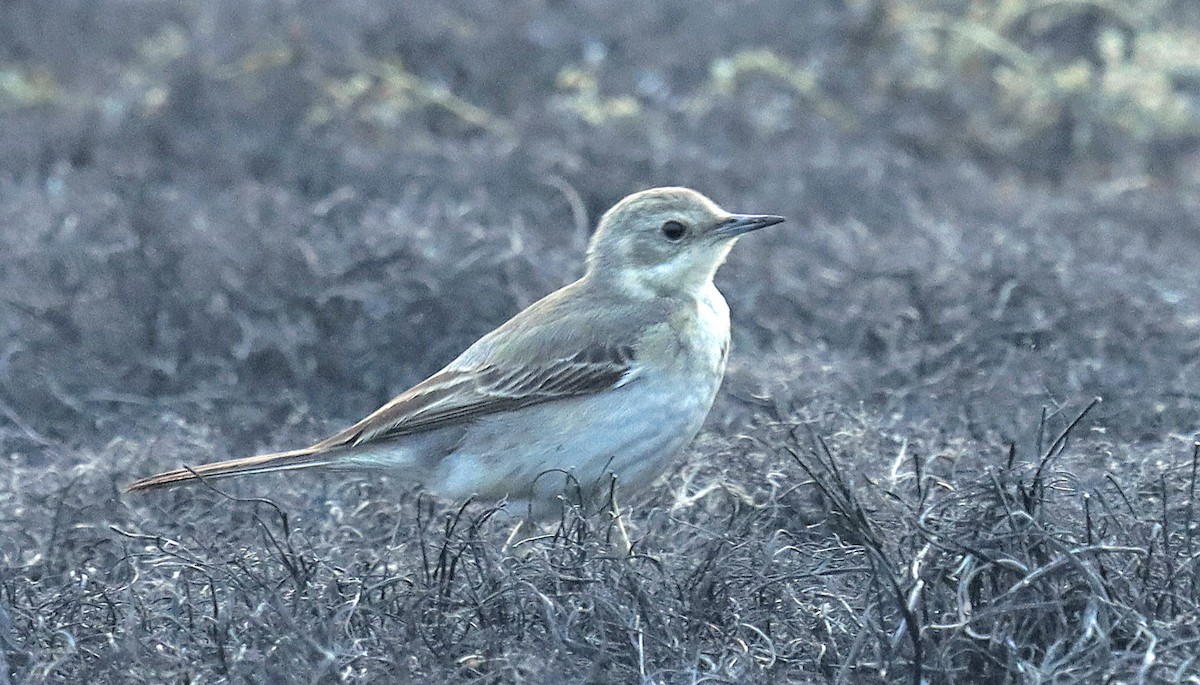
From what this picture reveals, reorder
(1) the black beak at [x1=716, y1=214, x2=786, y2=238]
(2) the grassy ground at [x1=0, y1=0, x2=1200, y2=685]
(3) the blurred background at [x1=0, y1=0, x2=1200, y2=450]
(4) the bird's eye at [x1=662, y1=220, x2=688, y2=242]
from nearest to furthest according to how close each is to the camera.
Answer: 1. (2) the grassy ground at [x1=0, y1=0, x2=1200, y2=685]
2. (1) the black beak at [x1=716, y1=214, x2=786, y2=238]
3. (4) the bird's eye at [x1=662, y1=220, x2=688, y2=242]
4. (3) the blurred background at [x1=0, y1=0, x2=1200, y2=450]

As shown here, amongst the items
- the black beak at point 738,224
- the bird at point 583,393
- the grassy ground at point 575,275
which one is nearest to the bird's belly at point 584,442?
the bird at point 583,393

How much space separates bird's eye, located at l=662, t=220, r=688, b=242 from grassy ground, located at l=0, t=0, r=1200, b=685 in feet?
2.46

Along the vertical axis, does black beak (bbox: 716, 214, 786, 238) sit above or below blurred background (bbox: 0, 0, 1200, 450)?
above

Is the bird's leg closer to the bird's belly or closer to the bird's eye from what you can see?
the bird's belly

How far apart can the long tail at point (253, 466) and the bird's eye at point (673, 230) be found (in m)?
1.42

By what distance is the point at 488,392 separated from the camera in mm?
6145

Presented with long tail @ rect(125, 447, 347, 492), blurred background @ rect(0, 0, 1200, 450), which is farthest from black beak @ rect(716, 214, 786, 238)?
long tail @ rect(125, 447, 347, 492)

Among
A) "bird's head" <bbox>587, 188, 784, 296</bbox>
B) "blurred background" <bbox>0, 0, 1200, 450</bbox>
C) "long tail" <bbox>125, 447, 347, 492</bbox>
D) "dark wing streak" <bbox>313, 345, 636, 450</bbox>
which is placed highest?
"bird's head" <bbox>587, 188, 784, 296</bbox>

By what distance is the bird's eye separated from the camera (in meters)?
6.46

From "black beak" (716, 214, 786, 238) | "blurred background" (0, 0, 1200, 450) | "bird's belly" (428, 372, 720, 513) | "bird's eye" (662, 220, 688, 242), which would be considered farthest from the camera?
"blurred background" (0, 0, 1200, 450)

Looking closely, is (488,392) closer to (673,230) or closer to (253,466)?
(253,466)

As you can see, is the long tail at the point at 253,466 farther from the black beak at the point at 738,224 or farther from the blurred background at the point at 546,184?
the black beak at the point at 738,224

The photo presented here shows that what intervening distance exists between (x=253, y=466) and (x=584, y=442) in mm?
1123

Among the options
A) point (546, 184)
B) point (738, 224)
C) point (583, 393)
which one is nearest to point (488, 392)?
point (583, 393)
